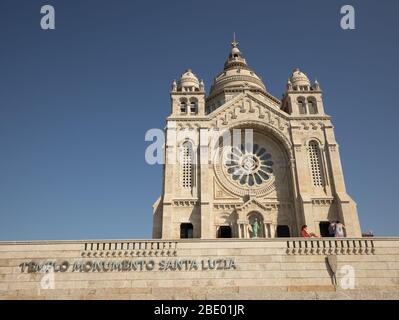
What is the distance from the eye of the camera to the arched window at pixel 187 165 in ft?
94.7

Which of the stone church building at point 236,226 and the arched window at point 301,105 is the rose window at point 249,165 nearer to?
the stone church building at point 236,226

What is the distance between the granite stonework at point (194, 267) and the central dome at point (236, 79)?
26926 millimetres

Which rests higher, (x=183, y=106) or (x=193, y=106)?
(x=193, y=106)

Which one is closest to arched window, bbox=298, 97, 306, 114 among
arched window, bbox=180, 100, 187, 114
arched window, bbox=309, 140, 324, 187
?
arched window, bbox=309, 140, 324, 187

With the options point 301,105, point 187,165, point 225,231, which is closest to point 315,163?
point 301,105

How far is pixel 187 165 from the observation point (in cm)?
2956

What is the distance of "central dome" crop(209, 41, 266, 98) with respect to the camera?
134 ft

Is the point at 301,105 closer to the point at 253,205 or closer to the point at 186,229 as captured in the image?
the point at 253,205

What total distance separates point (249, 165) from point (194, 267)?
627 inches

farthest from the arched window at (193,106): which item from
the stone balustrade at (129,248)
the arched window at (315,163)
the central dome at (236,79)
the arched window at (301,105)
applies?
the stone balustrade at (129,248)

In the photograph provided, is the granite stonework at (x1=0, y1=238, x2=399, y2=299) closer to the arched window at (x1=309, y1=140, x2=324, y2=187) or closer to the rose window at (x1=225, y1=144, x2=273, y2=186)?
the arched window at (x1=309, y1=140, x2=324, y2=187)

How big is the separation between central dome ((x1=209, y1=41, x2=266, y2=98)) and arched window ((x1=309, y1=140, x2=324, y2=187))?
12936mm
